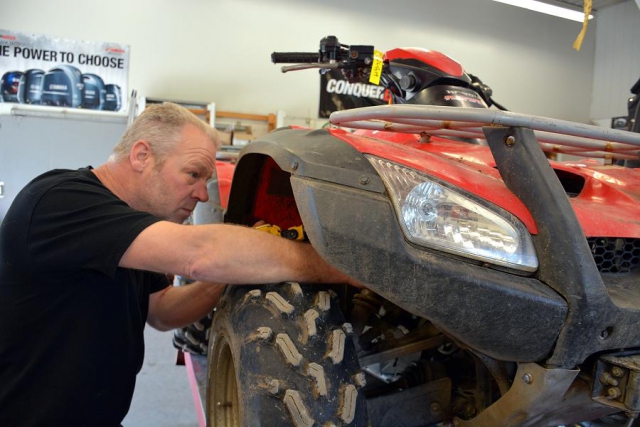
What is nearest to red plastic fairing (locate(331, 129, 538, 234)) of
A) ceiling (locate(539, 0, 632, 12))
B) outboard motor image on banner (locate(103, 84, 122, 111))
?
outboard motor image on banner (locate(103, 84, 122, 111))

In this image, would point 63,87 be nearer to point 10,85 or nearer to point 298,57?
point 10,85

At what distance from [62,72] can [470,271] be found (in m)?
7.12

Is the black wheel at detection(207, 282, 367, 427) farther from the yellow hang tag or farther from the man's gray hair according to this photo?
the yellow hang tag

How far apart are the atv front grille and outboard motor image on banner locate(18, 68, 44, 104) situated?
23.4 ft

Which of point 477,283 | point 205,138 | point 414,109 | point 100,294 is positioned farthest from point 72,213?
point 477,283

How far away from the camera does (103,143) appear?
671 centimetres

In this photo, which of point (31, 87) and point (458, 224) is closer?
point (458, 224)

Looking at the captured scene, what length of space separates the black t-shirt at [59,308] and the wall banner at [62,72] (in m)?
5.91

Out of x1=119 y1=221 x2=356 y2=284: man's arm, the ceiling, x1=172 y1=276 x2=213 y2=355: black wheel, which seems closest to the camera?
x1=119 y1=221 x2=356 y2=284: man's arm

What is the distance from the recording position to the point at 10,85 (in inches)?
261

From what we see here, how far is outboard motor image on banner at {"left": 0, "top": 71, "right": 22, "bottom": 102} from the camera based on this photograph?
6.59m

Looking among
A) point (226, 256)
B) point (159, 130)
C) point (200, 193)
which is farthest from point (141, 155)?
point (226, 256)

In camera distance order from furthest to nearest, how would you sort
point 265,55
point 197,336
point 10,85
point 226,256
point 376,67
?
point 265,55, point 10,85, point 197,336, point 376,67, point 226,256

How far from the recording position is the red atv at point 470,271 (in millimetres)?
911
